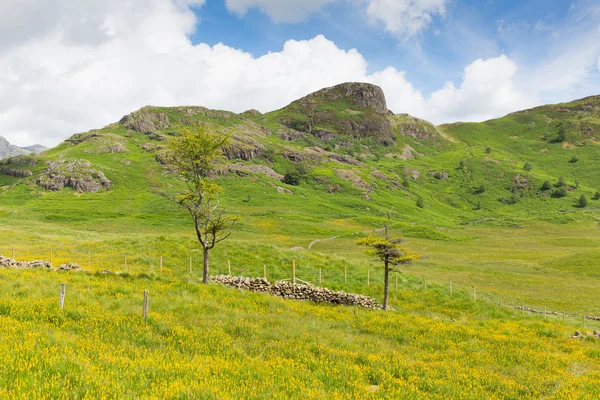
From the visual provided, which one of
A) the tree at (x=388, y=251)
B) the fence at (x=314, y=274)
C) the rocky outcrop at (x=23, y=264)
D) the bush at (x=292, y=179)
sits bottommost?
the fence at (x=314, y=274)

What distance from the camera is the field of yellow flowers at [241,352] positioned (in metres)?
8.98

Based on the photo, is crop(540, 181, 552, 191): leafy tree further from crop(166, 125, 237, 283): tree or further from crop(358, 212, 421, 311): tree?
crop(166, 125, 237, 283): tree

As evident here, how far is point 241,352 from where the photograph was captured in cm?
1231

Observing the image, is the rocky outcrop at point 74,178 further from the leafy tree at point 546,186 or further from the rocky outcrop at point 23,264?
the leafy tree at point 546,186

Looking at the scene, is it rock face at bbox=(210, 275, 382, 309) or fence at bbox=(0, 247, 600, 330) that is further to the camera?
fence at bbox=(0, 247, 600, 330)

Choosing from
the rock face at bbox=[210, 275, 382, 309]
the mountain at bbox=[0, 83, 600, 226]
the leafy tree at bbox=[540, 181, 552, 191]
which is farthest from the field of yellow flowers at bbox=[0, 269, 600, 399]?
the leafy tree at bbox=[540, 181, 552, 191]

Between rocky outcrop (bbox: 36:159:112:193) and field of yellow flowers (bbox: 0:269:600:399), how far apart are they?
385 ft

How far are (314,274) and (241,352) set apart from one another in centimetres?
2454

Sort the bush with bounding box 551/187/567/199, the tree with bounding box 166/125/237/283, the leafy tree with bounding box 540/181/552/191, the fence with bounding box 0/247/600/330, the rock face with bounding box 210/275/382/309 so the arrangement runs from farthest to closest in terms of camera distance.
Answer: the leafy tree with bounding box 540/181/552/191 → the bush with bounding box 551/187/567/199 → the fence with bounding box 0/247/600/330 → the rock face with bounding box 210/275/382/309 → the tree with bounding box 166/125/237/283

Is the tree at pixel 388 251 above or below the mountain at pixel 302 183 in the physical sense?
below

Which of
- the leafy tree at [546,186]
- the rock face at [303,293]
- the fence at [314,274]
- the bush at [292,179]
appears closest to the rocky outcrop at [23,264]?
the fence at [314,274]

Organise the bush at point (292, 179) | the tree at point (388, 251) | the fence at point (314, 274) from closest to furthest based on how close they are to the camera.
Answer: the tree at point (388, 251) → the fence at point (314, 274) → the bush at point (292, 179)

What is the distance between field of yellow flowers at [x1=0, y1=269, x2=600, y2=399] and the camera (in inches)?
354

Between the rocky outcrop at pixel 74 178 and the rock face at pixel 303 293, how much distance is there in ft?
387
